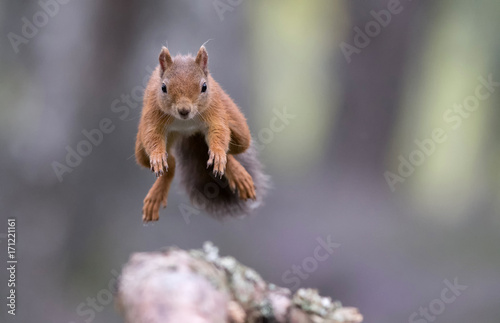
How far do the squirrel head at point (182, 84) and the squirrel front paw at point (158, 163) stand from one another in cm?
14

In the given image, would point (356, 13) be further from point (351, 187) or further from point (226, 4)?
point (351, 187)

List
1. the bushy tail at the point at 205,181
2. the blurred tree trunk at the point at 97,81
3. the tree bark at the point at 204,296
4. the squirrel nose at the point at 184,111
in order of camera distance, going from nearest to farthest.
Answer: the squirrel nose at the point at 184,111 → the tree bark at the point at 204,296 → the bushy tail at the point at 205,181 → the blurred tree trunk at the point at 97,81

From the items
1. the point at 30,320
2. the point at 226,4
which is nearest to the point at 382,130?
the point at 226,4

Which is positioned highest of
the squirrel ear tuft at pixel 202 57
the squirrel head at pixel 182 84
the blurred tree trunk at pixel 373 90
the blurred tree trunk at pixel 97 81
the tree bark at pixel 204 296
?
the blurred tree trunk at pixel 373 90

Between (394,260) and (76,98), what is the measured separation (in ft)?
7.82

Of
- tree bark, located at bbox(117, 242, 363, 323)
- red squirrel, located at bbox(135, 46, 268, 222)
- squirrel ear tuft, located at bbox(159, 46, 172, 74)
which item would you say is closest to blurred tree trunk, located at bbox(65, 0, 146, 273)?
tree bark, located at bbox(117, 242, 363, 323)

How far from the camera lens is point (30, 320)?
115 inches

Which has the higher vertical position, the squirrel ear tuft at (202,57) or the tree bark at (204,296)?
the squirrel ear tuft at (202,57)

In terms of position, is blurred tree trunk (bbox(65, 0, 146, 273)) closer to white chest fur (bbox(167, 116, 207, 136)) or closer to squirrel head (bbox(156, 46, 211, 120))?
white chest fur (bbox(167, 116, 207, 136))

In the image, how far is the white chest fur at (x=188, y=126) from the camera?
178 cm

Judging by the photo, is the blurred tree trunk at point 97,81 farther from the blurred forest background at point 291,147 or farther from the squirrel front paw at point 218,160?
the squirrel front paw at point 218,160

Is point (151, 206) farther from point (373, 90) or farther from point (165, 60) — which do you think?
point (373, 90)

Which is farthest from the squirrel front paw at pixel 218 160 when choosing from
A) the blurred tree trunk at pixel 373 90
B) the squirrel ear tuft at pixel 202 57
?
the blurred tree trunk at pixel 373 90

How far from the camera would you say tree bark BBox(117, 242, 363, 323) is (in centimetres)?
177
